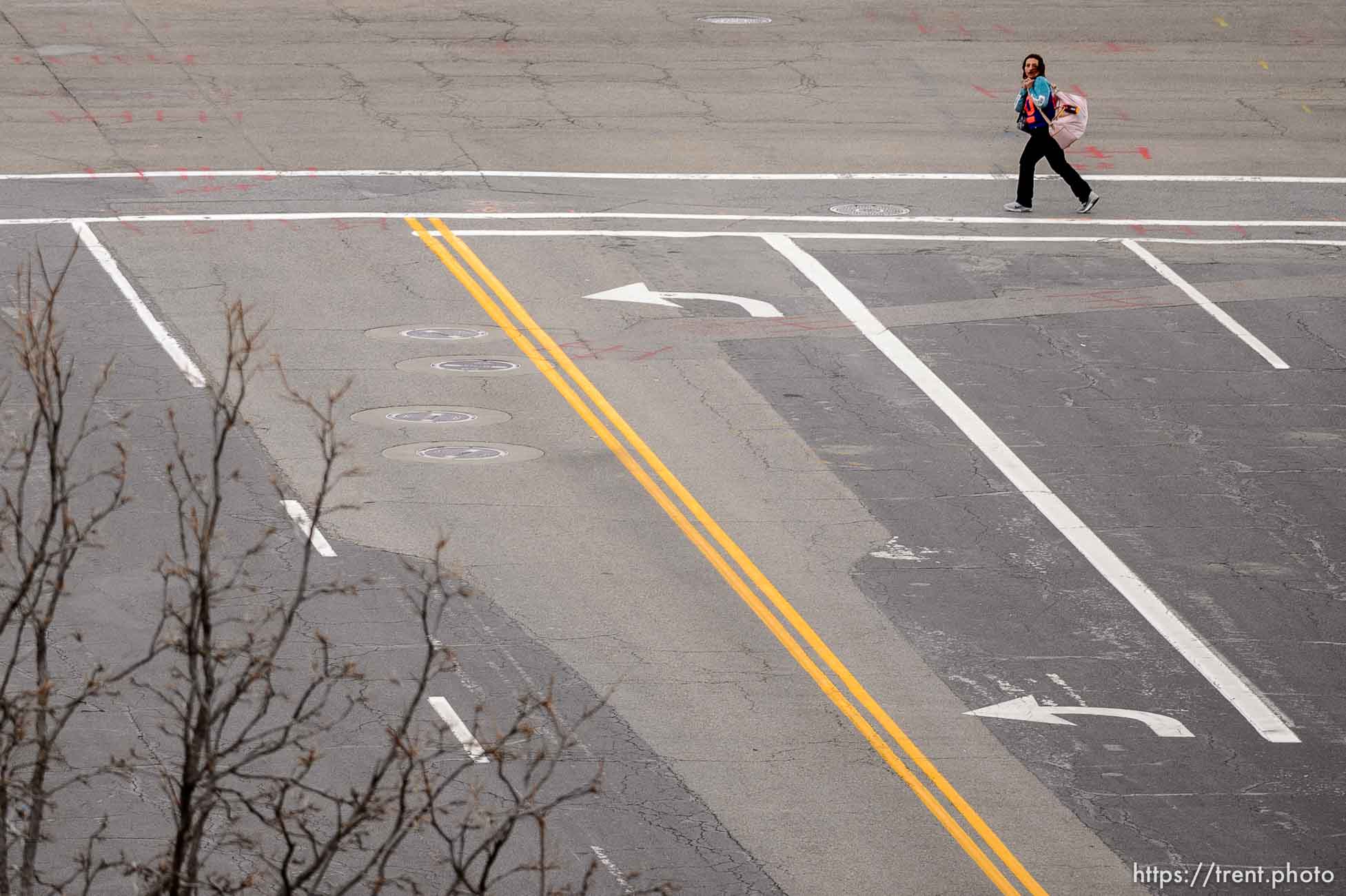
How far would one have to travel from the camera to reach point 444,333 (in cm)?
2247

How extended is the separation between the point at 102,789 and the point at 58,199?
14420 millimetres

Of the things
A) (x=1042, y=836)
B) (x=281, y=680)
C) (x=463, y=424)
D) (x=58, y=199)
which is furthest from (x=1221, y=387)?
(x=58, y=199)

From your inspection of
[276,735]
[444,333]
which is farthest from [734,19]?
[276,735]

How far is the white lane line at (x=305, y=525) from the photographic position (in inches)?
678

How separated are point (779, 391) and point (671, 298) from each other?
10.0ft

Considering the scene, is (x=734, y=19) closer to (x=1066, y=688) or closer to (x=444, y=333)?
(x=444, y=333)

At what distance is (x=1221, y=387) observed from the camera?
860 inches

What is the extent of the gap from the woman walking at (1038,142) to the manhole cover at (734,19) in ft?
34.7

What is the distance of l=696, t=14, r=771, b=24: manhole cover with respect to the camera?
3688 cm

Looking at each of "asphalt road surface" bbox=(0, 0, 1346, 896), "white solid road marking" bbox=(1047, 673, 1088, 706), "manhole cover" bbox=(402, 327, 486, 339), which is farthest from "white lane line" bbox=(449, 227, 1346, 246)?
"white solid road marking" bbox=(1047, 673, 1088, 706)

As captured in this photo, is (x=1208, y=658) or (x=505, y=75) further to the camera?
(x=505, y=75)

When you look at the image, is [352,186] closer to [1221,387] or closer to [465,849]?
[1221,387]

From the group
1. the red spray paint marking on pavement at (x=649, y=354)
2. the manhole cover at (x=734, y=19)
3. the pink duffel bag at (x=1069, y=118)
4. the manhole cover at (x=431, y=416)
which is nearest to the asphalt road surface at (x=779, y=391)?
the red spray paint marking on pavement at (x=649, y=354)

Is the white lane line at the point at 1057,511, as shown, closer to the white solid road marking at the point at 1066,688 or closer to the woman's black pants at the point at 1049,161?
the white solid road marking at the point at 1066,688
